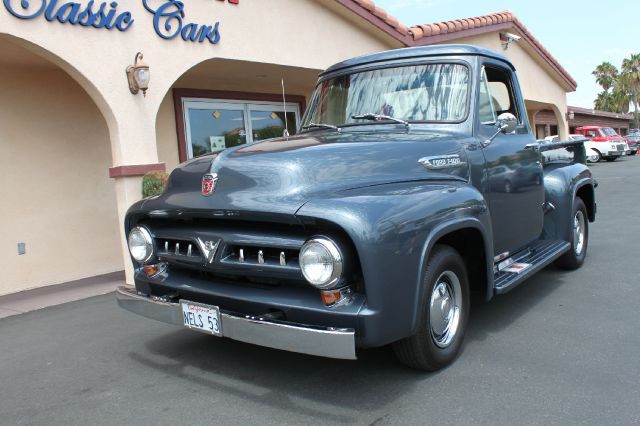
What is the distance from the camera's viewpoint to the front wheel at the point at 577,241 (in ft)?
18.7

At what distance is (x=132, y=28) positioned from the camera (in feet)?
21.8

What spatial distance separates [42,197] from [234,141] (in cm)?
337

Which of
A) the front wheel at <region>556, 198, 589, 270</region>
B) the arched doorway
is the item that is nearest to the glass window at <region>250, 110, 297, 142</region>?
the arched doorway

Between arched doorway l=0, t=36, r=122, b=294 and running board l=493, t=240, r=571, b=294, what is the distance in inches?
231

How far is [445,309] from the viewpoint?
3.42 metres

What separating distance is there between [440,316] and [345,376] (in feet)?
2.27

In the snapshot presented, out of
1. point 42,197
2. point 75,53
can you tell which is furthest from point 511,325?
point 42,197

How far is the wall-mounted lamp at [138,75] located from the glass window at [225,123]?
250cm

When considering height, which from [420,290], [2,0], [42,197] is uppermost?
[2,0]

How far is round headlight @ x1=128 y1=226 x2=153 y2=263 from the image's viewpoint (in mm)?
3633

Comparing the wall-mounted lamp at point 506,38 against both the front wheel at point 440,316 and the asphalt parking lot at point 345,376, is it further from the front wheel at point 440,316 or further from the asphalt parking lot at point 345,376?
the front wheel at point 440,316

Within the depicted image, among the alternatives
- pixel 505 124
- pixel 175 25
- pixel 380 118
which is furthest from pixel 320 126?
pixel 175 25

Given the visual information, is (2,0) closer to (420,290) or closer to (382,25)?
(420,290)

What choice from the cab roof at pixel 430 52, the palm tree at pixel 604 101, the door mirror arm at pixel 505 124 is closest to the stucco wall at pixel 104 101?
the cab roof at pixel 430 52
